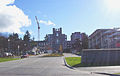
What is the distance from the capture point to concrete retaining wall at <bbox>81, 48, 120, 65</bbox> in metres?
21.8

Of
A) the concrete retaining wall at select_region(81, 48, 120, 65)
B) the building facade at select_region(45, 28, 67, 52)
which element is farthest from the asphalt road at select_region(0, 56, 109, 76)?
the building facade at select_region(45, 28, 67, 52)

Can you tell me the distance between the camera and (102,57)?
22297mm

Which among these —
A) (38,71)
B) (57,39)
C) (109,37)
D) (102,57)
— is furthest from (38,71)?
(57,39)

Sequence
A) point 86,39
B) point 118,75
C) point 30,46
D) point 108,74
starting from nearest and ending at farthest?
point 118,75, point 108,74, point 30,46, point 86,39

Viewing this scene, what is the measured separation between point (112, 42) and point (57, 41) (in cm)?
6186

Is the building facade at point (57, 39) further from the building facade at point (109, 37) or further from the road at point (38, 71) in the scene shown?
the road at point (38, 71)

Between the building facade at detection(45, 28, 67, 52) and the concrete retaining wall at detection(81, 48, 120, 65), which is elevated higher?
the building facade at detection(45, 28, 67, 52)

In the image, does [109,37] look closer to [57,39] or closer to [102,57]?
[57,39]

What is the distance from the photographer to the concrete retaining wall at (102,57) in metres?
21.8

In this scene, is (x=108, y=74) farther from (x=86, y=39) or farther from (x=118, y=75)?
(x=86, y=39)

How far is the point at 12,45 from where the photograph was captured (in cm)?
9556

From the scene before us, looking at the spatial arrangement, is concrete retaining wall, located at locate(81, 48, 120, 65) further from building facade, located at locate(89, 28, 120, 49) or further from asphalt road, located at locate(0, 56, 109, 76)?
building facade, located at locate(89, 28, 120, 49)

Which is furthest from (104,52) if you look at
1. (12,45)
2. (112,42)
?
(12,45)

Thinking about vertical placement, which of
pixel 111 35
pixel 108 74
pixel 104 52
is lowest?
pixel 108 74
